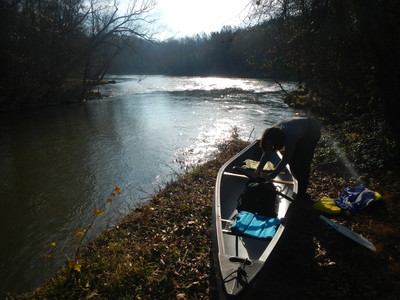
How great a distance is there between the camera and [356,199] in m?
4.83

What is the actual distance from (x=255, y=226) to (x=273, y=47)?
7696mm

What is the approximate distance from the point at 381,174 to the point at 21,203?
8102 millimetres

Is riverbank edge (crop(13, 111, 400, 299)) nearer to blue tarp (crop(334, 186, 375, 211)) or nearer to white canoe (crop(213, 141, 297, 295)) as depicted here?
blue tarp (crop(334, 186, 375, 211))

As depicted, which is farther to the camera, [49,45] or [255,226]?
[49,45]

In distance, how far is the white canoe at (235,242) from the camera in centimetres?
279

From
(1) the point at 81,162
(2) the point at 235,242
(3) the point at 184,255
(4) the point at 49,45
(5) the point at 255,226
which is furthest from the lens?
(4) the point at 49,45

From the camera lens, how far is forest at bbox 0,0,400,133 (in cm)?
534

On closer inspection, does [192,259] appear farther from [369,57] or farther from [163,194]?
[369,57]

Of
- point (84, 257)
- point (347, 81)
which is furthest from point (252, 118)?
point (84, 257)

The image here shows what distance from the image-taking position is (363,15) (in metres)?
5.14

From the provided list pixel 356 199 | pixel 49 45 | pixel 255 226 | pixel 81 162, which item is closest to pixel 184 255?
pixel 255 226

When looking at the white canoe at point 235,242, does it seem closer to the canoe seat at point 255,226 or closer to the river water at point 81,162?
the canoe seat at point 255,226

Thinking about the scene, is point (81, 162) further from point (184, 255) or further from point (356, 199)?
point (356, 199)

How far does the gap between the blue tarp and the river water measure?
4.27m
